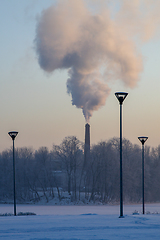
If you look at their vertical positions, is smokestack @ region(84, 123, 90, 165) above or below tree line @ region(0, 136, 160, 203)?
above

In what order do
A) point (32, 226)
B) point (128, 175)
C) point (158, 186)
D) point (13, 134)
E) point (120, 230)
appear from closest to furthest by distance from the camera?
point (120, 230), point (32, 226), point (13, 134), point (128, 175), point (158, 186)

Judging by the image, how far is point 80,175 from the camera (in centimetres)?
6075

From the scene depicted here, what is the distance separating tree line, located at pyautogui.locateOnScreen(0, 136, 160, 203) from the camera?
186ft

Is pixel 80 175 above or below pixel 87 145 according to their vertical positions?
below

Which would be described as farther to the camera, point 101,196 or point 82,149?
point 82,149

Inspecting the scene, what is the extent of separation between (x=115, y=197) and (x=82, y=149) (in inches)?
458

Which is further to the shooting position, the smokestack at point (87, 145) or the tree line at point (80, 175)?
the smokestack at point (87, 145)

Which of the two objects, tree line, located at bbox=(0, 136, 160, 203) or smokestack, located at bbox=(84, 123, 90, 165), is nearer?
tree line, located at bbox=(0, 136, 160, 203)

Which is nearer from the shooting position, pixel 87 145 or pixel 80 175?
pixel 80 175

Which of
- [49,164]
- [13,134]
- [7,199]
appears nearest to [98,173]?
[49,164]

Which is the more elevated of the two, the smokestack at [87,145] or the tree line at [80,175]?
the smokestack at [87,145]

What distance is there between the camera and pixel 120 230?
10328 millimetres

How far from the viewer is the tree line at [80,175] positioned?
5662cm

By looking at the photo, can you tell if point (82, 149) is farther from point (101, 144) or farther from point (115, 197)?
point (115, 197)
